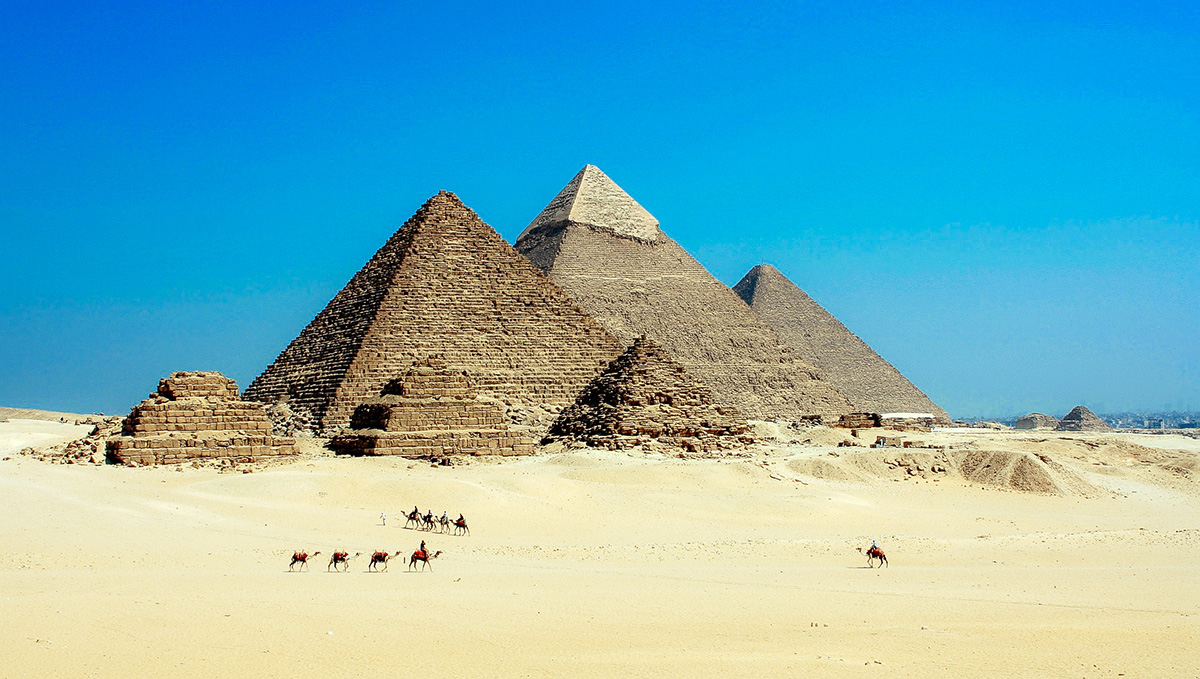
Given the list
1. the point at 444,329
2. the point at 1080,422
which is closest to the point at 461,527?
the point at 444,329

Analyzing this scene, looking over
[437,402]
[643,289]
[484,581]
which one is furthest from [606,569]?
[643,289]

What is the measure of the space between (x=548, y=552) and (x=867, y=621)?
4821 mm

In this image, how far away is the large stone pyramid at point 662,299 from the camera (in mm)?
49875

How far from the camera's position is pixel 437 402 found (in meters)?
22.4

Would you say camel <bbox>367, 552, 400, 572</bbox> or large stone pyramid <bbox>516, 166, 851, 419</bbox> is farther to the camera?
large stone pyramid <bbox>516, 166, 851, 419</bbox>

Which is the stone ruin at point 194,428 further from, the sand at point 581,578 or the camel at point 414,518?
the camel at point 414,518

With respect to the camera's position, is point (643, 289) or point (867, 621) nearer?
point (867, 621)

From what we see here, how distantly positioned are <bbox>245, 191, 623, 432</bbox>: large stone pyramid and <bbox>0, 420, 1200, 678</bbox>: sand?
9762mm

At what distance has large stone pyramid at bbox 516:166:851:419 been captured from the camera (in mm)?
49875

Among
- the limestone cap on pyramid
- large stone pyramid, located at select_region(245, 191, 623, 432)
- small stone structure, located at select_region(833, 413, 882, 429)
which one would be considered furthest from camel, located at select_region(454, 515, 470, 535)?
the limestone cap on pyramid

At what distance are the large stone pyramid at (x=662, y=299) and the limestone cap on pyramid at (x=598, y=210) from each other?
0.05 m

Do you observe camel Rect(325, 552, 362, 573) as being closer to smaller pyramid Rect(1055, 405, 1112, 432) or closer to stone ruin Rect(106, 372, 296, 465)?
stone ruin Rect(106, 372, 296, 465)

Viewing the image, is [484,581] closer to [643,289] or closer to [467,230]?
[467,230]

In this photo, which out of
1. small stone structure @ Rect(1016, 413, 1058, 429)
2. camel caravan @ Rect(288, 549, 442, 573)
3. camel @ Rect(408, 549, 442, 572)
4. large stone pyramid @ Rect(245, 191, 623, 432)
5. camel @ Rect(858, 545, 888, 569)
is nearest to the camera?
camel caravan @ Rect(288, 549, 442, 573)
